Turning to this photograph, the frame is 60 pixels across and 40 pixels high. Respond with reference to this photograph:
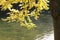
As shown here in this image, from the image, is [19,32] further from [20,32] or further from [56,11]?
[56,11]

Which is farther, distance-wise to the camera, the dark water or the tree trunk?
the dark water

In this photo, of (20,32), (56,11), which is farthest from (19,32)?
(56,11)

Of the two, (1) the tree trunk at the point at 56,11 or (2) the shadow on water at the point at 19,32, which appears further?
(2) the shadow on water at the point at 19,32

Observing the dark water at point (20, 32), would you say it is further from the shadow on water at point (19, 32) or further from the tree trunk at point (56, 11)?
the tree trunk at point (56, 11)

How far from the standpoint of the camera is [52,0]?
6.28 feet

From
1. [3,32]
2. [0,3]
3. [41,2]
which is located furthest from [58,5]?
[3,32]

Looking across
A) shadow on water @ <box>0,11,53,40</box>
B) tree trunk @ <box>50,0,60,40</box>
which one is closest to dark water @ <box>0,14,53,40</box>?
shadow on water @ <box>0,11,53,40</box>

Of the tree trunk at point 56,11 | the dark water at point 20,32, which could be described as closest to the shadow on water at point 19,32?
the dark water at point 20,32

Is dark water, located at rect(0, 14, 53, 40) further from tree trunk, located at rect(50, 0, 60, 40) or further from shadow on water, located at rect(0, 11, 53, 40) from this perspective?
tree trunk, located at rect(50, 0, 60, 40)

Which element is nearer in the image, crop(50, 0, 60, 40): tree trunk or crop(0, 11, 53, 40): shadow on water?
crop(50, 0, 60, 40): tree trunk

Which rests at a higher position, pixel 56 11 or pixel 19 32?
pixel 19 32

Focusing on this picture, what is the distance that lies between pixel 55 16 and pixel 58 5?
0.32 feet

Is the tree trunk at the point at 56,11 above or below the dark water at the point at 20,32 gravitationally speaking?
below

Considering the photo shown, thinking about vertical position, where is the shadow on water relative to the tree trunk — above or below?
above
